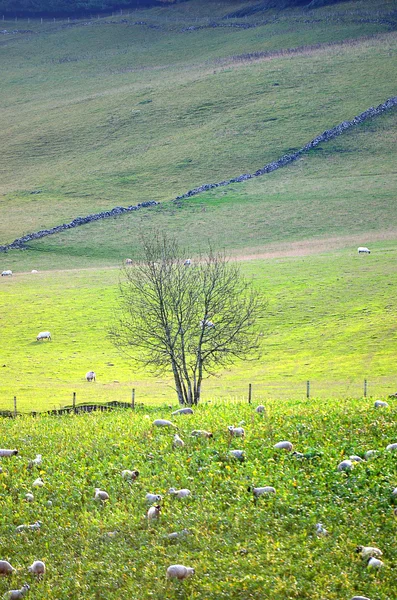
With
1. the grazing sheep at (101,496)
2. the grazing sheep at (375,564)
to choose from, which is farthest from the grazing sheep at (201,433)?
the grazing sheep at (375,564)

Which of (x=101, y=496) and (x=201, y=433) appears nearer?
(x=101, y=496)

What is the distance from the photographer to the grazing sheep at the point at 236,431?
20.2m

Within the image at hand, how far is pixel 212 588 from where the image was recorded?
1444cm

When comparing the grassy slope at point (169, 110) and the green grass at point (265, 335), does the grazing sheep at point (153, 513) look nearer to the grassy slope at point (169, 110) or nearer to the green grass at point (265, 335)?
the green grass at point (265, 335)

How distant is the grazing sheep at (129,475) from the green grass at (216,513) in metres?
0.18

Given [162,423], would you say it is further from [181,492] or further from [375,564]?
[375,564]

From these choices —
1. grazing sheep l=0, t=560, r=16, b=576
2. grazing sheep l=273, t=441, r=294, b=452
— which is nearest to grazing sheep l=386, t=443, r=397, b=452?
grazing sheep l=273, t=441, r=294, b=452

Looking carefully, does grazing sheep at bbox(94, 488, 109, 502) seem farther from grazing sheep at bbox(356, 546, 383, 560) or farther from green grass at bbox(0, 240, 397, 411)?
green grass at bbox(0, 240, 397, 411)

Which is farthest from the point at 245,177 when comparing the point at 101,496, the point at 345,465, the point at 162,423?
the point at 345,465

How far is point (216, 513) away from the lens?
54.2 ft

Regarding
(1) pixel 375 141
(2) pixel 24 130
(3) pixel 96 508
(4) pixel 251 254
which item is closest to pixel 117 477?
(3) pixel 96 508

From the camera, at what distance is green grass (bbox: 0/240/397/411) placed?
129 feet

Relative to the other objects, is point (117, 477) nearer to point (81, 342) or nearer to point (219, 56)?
point (81, 342)

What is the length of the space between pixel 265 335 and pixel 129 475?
31569mm
